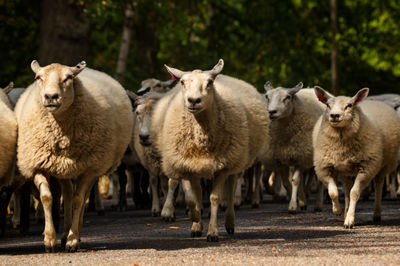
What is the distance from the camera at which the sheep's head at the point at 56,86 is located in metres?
9.15

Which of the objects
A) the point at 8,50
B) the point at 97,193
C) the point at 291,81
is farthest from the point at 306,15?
the point at 97,193

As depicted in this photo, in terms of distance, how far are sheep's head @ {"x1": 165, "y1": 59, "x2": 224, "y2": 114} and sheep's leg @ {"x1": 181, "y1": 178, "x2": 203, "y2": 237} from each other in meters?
0.96

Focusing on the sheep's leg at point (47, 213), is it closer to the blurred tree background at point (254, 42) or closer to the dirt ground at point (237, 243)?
the dirt ground at point (237, 243)

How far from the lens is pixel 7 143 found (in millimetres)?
9625

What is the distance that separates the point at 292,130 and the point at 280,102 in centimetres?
58

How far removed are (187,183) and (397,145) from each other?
4.07m

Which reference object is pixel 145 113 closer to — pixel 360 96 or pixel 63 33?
pixel 360 96

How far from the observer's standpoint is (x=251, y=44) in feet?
118

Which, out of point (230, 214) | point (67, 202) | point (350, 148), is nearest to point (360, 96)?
point (350, 148)

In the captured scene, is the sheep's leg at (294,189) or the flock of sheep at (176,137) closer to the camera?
the flock of sheep at (176,137)

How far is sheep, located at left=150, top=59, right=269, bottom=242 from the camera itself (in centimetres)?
1023

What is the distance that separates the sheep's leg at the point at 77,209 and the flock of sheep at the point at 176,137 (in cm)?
1

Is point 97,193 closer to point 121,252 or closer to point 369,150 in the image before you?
point 369,150

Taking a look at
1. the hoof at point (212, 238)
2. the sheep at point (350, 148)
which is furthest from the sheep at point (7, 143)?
the sheep at point (350, 148)
